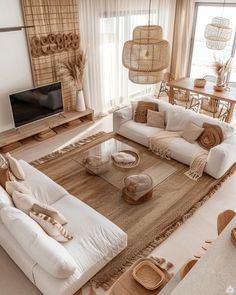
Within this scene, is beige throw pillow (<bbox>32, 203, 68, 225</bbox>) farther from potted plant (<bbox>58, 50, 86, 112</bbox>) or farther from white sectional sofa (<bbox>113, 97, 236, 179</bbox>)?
potted plant (<bbox>58, 50, 86, 112</bbox>)

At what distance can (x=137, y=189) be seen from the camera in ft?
11.9

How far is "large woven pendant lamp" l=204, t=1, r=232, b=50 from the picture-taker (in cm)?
491

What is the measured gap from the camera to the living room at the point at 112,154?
8.07ft

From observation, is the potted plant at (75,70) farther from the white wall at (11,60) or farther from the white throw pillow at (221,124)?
the white throw pillow at (221,124)

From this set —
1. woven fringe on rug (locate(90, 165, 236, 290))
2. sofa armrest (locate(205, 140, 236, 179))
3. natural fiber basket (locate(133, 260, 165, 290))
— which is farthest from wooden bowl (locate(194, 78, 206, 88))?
natural fiber basket (locate(133, 260, 165, 290))

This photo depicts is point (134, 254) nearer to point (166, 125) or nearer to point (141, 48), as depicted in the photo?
point (141, 48)

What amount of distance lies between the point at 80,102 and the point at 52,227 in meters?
3.50

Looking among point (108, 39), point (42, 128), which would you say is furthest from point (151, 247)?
point (108, 39)

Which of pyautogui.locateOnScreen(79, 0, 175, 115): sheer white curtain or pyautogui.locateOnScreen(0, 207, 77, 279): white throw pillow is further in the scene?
pyautogui.locateOnScreen(79, 0, 175, 115): sheer white curtain

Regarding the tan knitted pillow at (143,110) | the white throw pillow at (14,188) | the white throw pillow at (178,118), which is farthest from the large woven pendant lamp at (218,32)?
the white throw pillow at (14,188)

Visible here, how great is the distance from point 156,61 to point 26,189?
205 centimetres

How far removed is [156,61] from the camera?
2.71 meters

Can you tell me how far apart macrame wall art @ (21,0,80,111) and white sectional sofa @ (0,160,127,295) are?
8.91ft

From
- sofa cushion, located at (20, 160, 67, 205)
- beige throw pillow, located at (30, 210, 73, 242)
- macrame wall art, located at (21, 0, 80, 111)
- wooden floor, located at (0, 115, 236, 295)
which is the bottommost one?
wooden floor, located at (0, 115, 236, 295)
